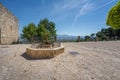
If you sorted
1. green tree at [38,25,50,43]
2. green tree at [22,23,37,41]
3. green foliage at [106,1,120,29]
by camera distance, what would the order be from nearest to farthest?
green foliage at [106,1,120,29]
green tree at [38,25,50,43]
green tree at [22,23,37,41]

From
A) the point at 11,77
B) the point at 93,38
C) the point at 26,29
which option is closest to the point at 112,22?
the point at 11,77

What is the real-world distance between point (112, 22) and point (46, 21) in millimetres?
37772

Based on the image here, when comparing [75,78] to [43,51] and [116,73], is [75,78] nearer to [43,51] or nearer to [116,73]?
[116,73]

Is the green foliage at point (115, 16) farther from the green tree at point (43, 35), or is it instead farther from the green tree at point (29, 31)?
the green tree at point (29, 31)

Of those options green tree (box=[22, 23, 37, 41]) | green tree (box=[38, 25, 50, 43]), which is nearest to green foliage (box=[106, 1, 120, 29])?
green tree (box=[38, 25, 50, 43])

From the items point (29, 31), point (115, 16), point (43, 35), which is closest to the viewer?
point (115, 16)

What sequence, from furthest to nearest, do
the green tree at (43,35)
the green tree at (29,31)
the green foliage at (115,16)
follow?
the green tree at (29,31) → the green tree at (43,35) → the green foliage at (115,16)

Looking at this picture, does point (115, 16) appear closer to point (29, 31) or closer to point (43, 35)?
point (43, 35)

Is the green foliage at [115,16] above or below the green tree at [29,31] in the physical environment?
below

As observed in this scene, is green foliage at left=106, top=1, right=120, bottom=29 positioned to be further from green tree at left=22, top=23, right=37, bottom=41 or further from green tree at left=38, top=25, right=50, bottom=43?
green tree at left=22, top=23, right=37, bottom=41

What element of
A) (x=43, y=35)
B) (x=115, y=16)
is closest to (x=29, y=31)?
(x=43, y=35)

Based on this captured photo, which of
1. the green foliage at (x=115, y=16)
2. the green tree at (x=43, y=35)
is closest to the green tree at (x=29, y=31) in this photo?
the green tree at (x=43, y=35)

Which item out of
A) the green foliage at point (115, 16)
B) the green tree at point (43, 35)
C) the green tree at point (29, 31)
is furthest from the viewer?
the green tree at point (29, 31)

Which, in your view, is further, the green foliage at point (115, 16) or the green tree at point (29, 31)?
the green tree at point (29, 31)
